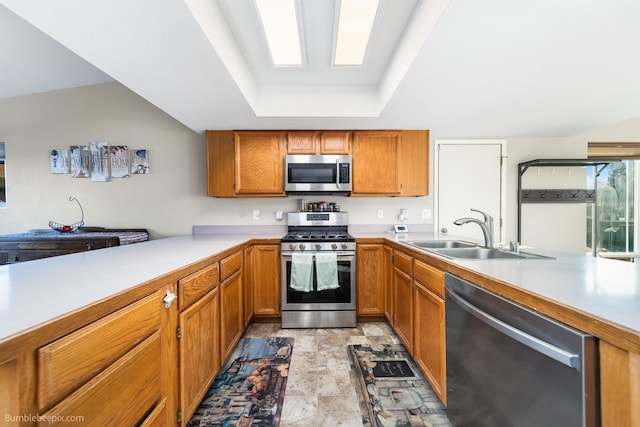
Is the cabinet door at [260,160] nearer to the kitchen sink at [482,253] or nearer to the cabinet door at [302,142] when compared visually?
the cabinet door at [302,142]

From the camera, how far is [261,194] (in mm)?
2670

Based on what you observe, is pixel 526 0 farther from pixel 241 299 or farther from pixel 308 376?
pixel 241 299

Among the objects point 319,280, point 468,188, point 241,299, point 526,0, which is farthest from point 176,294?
point 468,188

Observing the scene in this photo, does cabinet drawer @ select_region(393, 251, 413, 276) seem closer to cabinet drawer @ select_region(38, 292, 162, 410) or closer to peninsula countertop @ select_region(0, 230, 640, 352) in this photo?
peninsula countertop @ select_region(0, 230, 640, 352)

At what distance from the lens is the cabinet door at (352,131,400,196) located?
8.72ft

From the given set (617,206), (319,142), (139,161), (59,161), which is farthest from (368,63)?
(617,206)

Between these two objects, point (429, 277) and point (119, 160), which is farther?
point (119, 160)

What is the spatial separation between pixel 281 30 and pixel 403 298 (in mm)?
2181

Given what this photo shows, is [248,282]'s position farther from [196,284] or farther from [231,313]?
[196,284]

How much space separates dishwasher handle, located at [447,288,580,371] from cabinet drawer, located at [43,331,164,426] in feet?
4.38

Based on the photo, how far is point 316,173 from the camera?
259cm

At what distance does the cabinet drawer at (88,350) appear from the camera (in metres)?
0.57

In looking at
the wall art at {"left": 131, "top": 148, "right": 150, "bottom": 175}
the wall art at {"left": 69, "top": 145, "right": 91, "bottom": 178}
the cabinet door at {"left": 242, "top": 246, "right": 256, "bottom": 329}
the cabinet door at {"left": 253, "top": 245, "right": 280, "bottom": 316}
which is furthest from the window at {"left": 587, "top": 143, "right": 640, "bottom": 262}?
the wall art at {"left": 69, "top": 145, "right": 91, "bottom": 178}

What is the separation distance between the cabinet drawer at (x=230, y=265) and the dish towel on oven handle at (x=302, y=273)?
1.67 feet
